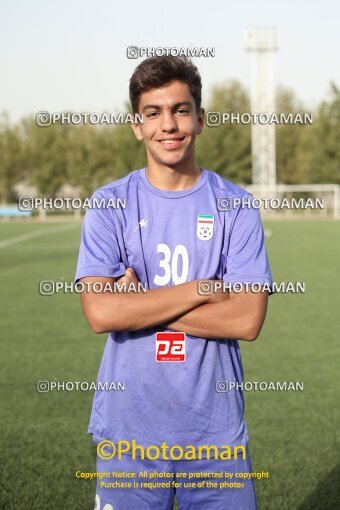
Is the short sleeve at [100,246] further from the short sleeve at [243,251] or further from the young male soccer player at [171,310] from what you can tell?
the short sleeve at [243,251]

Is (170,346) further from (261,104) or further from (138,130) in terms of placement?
(261,104)

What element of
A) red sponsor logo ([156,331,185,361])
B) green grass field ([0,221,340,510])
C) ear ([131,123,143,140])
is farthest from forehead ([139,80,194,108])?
green grass field ([0,221,340,510])

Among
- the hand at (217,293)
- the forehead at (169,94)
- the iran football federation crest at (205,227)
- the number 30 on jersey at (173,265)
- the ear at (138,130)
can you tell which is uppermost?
the forehead at (169,94)

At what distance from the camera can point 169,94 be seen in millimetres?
2930

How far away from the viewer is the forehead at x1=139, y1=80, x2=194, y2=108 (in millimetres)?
2928

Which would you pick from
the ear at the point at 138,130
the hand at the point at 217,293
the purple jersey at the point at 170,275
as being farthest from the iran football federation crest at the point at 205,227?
the ear at the point at 138,130

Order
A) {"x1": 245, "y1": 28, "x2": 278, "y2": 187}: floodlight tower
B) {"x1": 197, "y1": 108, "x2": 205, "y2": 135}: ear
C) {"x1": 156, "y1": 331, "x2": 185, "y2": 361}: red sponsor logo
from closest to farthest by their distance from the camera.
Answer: {"x1": 156, "y1": 331, "x2": 185, "y2": 361}: red sponsor logo → {"x1": 197, "y1": 108, "x2": 205, "y2": 135}: ear → {"x1": 245, "y1": 28, "x2": 278, "y2": 187}: floodlight tower

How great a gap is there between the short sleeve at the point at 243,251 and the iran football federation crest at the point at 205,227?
8 centimetres

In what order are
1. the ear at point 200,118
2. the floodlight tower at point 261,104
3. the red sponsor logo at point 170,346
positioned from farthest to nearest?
the floodlight tower at point 261,104 < the ear at point 200,118 < the red sponsor logo at point 170,346

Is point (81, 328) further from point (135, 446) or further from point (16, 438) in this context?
point (135, 446)

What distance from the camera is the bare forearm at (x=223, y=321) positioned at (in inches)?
113

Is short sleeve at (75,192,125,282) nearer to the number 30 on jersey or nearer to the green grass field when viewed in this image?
the number 30 on jersey

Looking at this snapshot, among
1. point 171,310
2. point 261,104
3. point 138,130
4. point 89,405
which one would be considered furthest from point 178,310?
Answer: point 261,104

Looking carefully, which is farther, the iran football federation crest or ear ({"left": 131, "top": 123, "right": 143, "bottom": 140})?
ear ({"left": 131, "top": 123, "right": 143, "bottom": 140})
